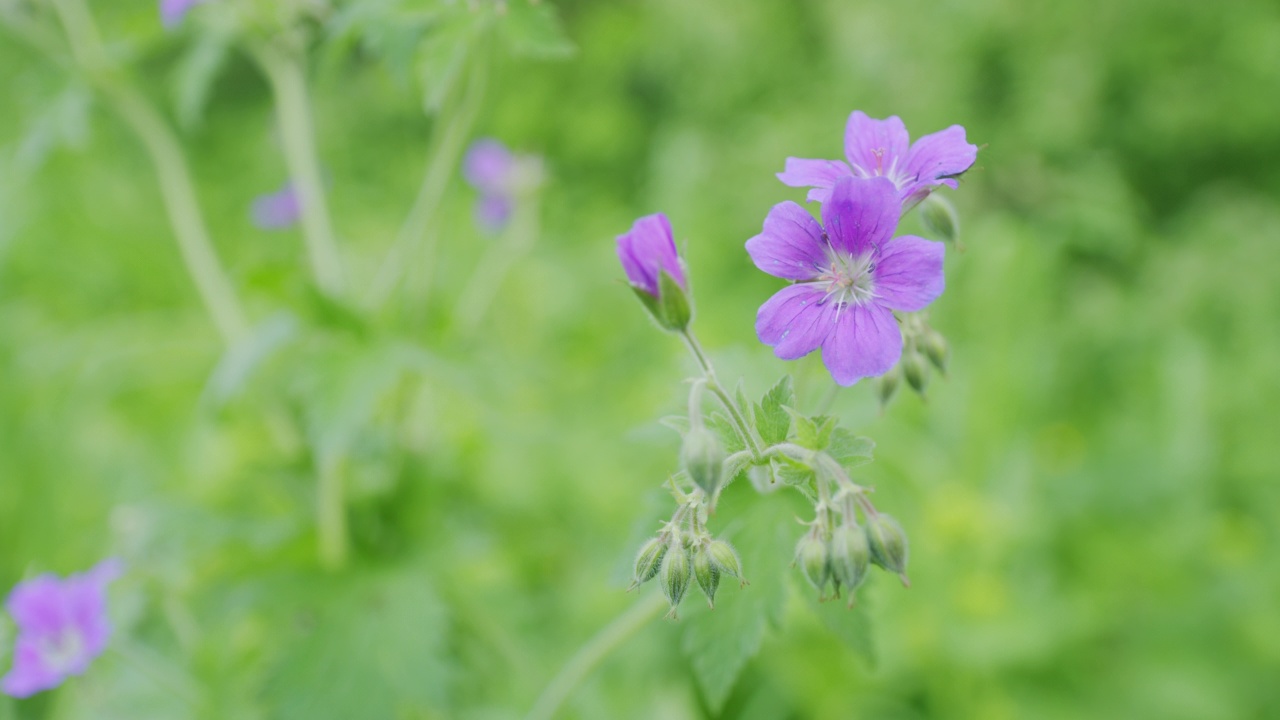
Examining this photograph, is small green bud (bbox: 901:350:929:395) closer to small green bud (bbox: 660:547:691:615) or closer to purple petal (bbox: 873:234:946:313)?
purple petal (bbox: 873:234:946:313)

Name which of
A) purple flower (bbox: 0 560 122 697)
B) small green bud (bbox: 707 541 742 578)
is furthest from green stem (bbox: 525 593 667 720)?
purple flower (bbox: 0 560 122 697)

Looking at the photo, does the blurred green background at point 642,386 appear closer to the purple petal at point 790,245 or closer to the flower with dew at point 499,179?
the flower with dew at point 499,179

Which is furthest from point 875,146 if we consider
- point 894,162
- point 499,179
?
point 499,179

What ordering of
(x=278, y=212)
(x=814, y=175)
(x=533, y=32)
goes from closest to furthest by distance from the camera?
(x=814, y=175), (x=533, y=32), (x=278, y=212)

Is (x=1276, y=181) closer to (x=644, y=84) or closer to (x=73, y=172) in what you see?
(x=644, y=84)

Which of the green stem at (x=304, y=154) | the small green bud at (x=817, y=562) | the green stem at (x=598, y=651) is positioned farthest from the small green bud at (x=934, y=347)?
the green stem at (x=304, y=154)

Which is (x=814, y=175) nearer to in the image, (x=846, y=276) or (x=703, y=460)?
(x=846, y=276)
